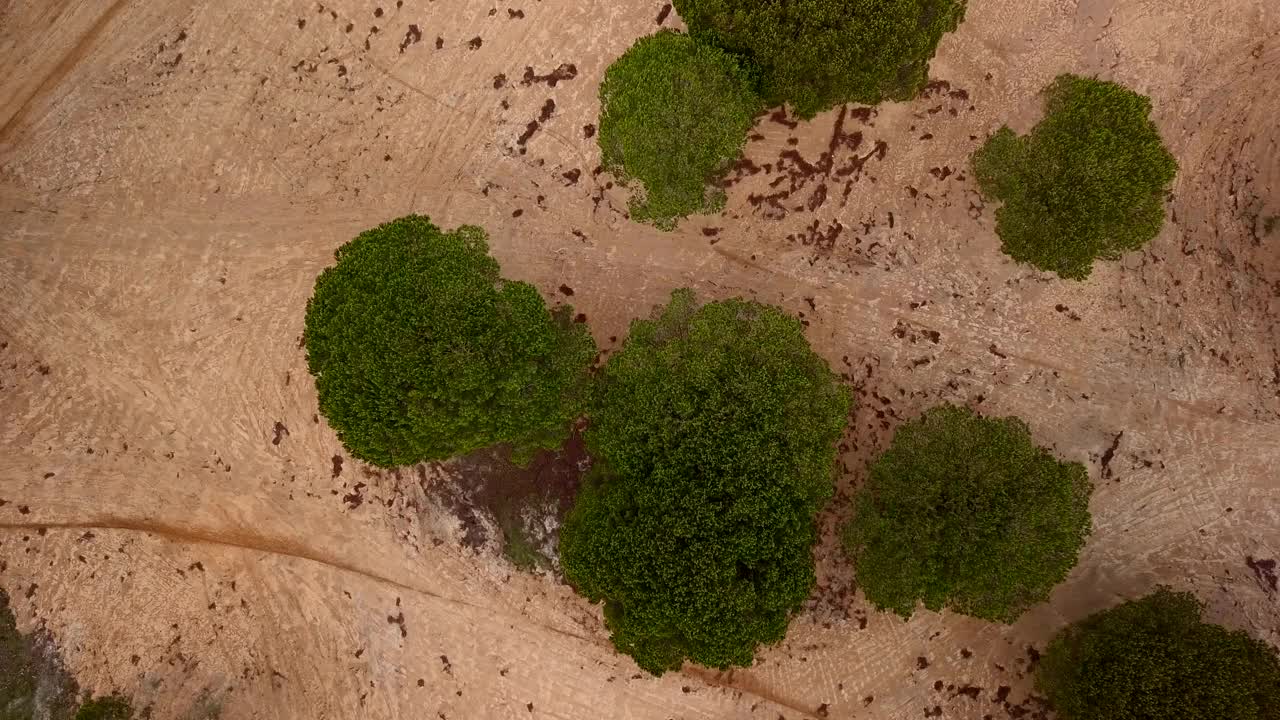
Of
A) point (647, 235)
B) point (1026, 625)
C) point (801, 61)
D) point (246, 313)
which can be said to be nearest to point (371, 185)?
point (246, 313)

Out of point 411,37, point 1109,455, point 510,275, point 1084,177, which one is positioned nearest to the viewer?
point 1084,177

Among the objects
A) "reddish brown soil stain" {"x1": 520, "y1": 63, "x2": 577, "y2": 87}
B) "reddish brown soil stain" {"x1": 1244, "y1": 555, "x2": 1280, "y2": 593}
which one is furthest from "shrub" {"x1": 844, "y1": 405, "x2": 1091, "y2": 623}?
"reddish brown soil stain" {"x1": 520, "y1": 63, "x2": 577, "y2": 87}

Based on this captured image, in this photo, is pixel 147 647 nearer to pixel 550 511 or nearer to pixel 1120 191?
pixel 550 511

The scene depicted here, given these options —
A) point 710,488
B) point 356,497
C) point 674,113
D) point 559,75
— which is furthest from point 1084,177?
point 356,497

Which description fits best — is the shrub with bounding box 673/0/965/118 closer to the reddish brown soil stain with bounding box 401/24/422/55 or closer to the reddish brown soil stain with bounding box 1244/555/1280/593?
the reddish brown soil stain with bounding box 401/24/422/55

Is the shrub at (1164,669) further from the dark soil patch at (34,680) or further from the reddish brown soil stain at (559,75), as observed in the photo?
→ the dark soil patch at (34,680)

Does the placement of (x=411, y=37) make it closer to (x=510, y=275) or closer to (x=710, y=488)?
(x=510, y=275)

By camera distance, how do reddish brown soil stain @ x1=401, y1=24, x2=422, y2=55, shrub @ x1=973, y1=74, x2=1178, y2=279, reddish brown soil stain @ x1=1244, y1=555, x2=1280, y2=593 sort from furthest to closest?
reddish brown soil stain @ x1=401, y1=24, x2=422, y2=55 < reddish brown soil stain @ x1=1244, y1=555, x2=1280, y2=593 < shrub @ x1=973, y1=74, x2=1178, y2=279
